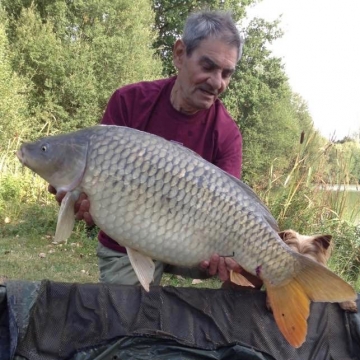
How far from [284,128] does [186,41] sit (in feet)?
55.4

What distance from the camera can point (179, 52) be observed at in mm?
1903

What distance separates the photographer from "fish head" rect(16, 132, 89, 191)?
55.9 inches

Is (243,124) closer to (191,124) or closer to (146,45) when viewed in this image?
(146,45)

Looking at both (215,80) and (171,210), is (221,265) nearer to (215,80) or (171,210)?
(171,210)

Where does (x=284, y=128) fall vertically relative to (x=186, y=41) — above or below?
below

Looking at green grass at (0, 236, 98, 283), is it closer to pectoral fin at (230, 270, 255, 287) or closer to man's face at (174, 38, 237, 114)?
pectoral fin at (230, 270, 255, 287)

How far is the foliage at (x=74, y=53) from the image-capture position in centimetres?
1026

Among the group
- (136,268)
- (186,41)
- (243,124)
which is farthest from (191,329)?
(243,124)

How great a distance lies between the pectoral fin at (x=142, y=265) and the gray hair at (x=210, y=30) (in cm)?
75

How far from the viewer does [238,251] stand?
1.48 meters

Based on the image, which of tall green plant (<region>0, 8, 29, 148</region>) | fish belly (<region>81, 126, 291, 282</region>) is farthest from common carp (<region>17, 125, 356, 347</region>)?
tall green plant (<region>0, 8, 29, 148</region>)

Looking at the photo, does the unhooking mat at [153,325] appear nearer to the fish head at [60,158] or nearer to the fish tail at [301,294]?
the fish tail at [301,294]

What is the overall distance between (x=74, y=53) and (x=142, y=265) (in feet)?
32.4

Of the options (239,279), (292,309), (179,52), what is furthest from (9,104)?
(292,309)
